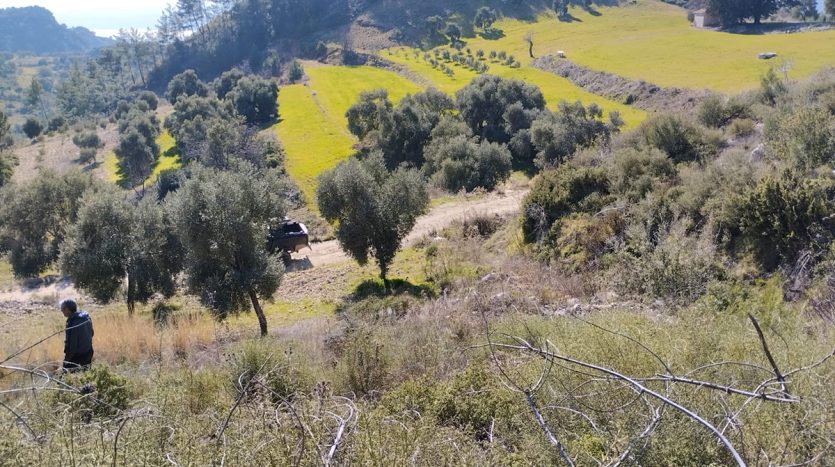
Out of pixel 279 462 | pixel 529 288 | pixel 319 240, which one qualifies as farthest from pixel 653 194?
pixel 319 240

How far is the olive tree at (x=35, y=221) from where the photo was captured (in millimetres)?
27875

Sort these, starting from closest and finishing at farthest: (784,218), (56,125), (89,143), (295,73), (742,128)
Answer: (784,218), (742,128), (89,143), (56,125), (295,73)

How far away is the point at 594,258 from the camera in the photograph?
509 inches

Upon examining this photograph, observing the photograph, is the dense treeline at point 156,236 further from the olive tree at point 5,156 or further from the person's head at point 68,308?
the olive tree at point 5,156

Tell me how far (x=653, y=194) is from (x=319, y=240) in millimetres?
16472

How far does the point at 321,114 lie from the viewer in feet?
203

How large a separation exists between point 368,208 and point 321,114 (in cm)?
4792

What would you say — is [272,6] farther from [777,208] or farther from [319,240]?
[777,208]

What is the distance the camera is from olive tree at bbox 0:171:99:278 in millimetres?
27875

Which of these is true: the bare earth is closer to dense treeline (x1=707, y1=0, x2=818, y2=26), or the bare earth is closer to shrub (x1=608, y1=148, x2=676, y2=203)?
shrub (x1=608, y1=148, x2=676, y2=203)

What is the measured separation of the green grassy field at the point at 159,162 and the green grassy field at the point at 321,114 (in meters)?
11.4

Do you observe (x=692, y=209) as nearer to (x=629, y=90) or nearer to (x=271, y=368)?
(x=271, y=368)

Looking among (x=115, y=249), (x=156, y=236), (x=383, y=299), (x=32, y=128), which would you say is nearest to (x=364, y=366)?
(x=383, y=299)

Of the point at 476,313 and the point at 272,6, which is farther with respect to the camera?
the point at 272,6
